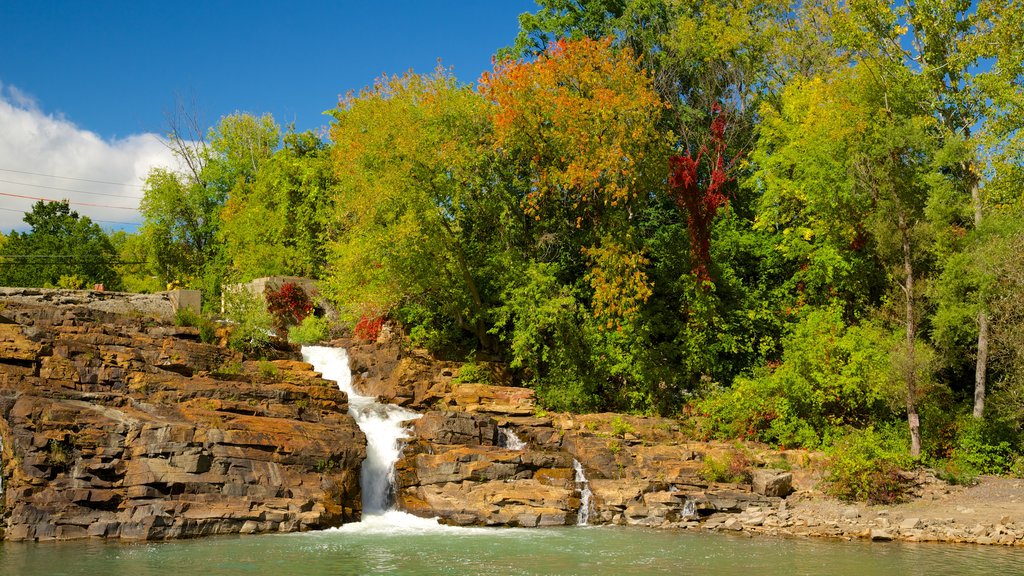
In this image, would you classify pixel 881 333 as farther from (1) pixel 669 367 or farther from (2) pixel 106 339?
(2) pixel 106 339

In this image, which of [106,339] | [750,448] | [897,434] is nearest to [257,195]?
[106,339]

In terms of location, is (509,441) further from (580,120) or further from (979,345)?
(979,345)

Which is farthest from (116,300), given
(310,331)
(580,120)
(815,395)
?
(815,395)

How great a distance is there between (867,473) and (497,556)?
1098 cm

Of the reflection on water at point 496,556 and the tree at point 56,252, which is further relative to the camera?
the tree at point 56,252

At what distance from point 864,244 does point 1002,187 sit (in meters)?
5.44

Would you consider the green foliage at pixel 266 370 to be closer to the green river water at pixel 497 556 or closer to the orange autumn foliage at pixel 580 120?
the green river water at pixel 497 556

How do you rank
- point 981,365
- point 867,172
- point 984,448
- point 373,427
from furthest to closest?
point 867,172 < point 373,427 < point 981,365 < point 984,448

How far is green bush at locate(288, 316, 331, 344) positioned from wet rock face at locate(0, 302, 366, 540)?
7548 millimetres

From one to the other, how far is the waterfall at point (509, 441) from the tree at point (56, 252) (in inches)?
1181

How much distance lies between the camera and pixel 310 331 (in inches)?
1309

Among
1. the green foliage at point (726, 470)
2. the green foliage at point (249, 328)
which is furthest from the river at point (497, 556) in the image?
the green foliage at point (249, 328)

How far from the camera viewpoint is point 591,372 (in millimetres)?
30141

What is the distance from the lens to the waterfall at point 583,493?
22547mm
